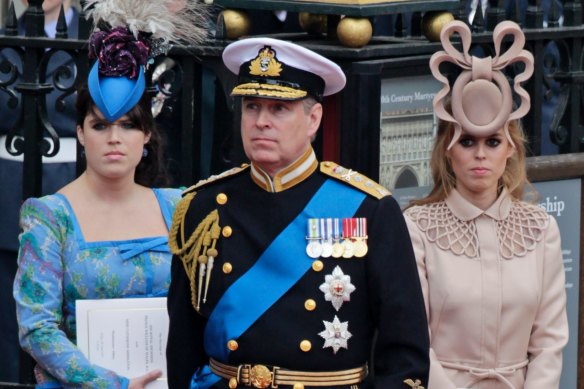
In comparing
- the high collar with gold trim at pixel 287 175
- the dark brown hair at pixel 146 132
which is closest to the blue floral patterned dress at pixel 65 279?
the dark brown hair at pixel 146 132

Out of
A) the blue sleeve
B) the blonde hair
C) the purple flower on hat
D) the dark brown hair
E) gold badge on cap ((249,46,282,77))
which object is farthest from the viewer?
the blonde hair

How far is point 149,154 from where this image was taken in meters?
6.02

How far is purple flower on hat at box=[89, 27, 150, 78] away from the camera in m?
5.68

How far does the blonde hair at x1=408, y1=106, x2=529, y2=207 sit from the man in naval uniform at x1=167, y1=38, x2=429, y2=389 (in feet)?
2.88

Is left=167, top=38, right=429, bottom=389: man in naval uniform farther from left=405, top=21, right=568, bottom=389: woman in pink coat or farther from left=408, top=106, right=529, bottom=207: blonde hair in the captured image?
left=408, top=106, right=529, bottom=207: blonde hair

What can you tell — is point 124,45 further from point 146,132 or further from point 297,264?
point 297,264

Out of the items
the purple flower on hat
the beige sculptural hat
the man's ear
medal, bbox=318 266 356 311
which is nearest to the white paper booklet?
the purple flower on hat

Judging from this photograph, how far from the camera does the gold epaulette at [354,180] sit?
5047 millimetres

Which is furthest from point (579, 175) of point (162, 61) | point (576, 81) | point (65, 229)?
point (65, 229)

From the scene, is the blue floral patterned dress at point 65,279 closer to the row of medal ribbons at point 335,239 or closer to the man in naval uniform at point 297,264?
the man in naval uniform at point 297,264

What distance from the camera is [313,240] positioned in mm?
4973

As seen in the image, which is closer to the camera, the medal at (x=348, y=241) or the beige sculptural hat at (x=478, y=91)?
the medal at (x=348, y=241)

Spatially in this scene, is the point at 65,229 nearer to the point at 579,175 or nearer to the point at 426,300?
the point at 426,300

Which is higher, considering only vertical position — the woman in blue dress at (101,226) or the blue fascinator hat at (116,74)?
the blue fascinator hat at (116,74)
